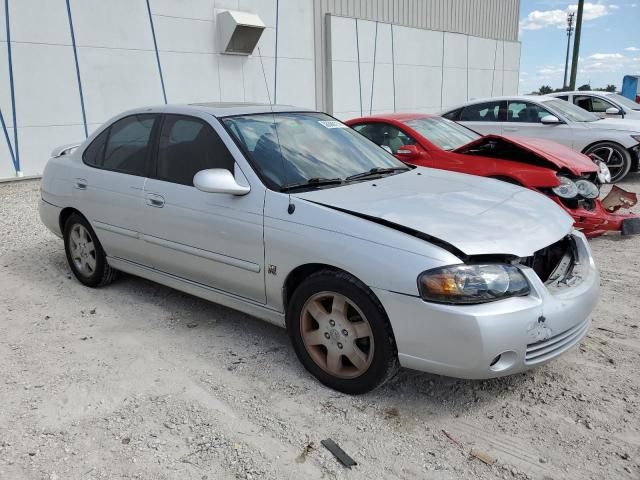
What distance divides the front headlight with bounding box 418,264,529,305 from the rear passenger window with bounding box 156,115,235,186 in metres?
1.58

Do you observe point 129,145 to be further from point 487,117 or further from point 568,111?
point 568,111

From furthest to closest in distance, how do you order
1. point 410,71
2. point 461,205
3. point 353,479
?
point 410,71 < point 461,205 < point 353,479

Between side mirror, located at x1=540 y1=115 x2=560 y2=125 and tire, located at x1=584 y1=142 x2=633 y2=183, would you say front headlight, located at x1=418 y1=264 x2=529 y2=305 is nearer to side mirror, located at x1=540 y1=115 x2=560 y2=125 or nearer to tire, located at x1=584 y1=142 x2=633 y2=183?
side mirror, located at x1=540 y1=115 x2=560 y2=125

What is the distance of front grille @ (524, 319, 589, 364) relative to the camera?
2826mm

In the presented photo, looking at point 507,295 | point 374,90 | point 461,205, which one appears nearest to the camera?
point 507,295

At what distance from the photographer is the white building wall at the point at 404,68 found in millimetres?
16094

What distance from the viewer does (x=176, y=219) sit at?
3879 mm

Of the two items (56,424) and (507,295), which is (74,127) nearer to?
(56,424)

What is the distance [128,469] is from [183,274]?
5.42ft

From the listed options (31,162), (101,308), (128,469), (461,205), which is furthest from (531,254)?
(31,162)

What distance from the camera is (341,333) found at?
10.2 ft

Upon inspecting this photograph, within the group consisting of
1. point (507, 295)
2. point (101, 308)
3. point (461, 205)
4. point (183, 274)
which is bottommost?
point (101, 308)

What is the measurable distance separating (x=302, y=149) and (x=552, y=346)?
77.3 inches

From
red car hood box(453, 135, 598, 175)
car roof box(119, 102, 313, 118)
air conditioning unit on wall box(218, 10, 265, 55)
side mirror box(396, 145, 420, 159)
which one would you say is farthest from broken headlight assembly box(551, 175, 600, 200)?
air conditioning unit on wall box(218, 10, 265, 55)
